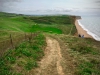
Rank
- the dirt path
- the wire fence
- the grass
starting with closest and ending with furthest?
the grass → the dirt path → the wire fence

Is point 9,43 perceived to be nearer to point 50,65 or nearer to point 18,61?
point 18,61

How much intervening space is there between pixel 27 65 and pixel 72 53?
8455 mm

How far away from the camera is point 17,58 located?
66.0 ft

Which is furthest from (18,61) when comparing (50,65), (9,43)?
(9,43)

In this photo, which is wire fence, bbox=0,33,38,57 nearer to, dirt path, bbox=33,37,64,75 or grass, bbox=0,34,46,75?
grass, bbox=0,34,46,75

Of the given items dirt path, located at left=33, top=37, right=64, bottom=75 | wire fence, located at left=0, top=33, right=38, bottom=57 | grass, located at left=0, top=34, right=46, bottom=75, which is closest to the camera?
grass, located at left=0, top=34, right=46, bottom=75

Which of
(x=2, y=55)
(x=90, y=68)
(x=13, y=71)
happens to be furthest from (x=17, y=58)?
(x=90, y=68)

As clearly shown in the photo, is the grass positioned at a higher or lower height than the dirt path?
higher

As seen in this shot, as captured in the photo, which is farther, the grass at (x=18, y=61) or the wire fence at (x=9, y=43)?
the wire fence at (x=9, y=43)

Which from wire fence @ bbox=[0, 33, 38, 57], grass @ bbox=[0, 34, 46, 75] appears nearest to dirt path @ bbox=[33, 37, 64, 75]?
grass @ bbox=[0, 34, 46, 75]

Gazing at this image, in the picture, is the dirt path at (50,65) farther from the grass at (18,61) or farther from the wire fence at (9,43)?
the wire fence at (9,43)

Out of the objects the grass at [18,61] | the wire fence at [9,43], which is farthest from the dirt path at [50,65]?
the wire fence at [9,43]

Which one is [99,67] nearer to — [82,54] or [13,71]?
[82,54]

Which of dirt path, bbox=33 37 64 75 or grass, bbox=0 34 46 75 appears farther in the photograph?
dirt path, bbox=33 37 64 75
